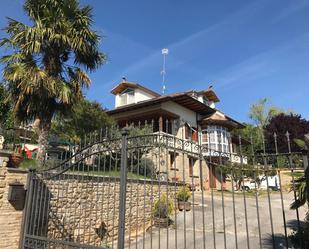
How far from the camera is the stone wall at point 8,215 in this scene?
6715 mm

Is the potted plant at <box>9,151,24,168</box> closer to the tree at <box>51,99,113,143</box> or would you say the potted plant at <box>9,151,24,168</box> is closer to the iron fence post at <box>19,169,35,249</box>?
the iron fence post at <box>19,169,35,249</box>

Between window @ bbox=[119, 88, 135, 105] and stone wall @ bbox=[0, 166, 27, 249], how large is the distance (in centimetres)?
1953

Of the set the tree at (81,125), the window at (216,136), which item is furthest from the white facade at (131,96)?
the tree at (81,125)

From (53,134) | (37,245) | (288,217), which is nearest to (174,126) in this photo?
(53,134)

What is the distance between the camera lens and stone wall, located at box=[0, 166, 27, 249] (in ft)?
22.0

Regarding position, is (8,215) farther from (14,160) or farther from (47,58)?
(47,58)

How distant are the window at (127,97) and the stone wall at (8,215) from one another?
19.5 meters

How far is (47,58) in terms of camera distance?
1196cm

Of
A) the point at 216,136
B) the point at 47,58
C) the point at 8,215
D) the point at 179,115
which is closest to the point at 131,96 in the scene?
the point at 179,115

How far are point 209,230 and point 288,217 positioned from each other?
12.5 ft

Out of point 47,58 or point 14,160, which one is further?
point 47,58

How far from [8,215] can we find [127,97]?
20.4 m

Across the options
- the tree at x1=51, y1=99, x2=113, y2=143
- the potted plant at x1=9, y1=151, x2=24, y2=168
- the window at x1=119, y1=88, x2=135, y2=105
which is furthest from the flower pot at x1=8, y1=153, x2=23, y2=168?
the window at x1=119, y1=88, x2=135, y2=105

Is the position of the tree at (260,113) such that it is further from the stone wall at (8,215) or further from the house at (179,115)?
the stone wall at (8,215)
